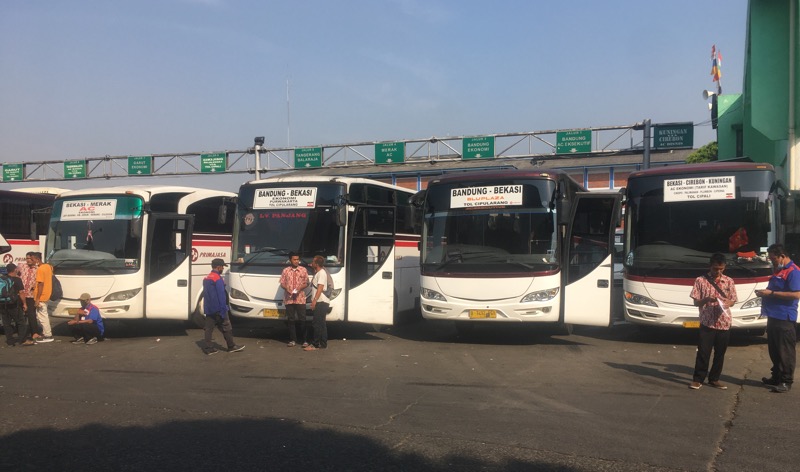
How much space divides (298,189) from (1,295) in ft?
19.5

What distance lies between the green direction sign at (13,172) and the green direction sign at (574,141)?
30357mm

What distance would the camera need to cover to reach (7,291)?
1286cm

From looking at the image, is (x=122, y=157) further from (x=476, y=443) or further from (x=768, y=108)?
(x=476, y=443)

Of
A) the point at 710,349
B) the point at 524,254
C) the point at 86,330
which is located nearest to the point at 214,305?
the point at 86,330

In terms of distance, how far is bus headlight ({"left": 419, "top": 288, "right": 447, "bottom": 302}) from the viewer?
1252 centimetres

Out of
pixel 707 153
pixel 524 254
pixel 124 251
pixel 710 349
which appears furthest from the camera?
pixel 707 153

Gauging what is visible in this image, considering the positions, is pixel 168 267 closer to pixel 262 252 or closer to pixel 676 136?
pixel 262 252

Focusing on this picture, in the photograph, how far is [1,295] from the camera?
42.1 ft

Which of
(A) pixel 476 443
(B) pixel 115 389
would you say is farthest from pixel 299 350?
(A) pixel 476 443

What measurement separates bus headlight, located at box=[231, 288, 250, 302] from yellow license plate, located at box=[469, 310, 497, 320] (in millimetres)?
4363

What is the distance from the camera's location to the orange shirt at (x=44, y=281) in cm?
1305

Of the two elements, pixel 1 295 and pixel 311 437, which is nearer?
pixel 311 437

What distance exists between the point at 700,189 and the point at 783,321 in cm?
405

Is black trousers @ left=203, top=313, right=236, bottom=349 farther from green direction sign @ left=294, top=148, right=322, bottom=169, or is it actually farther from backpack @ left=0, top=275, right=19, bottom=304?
green direction sign @ left=294, top=148, right=322, bottom=169
